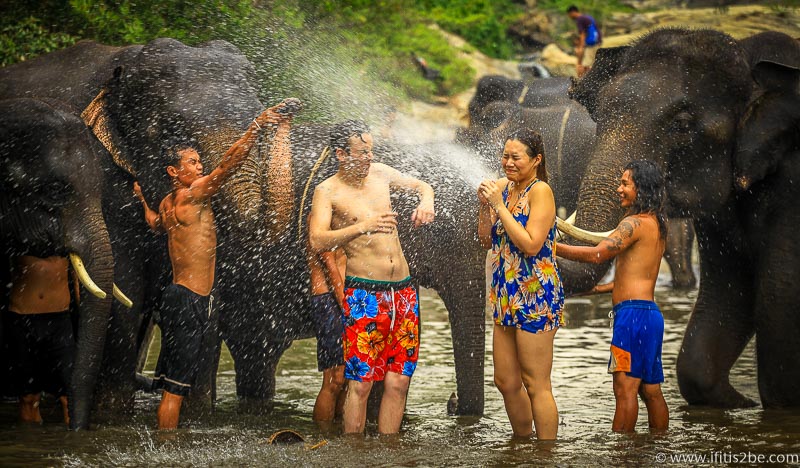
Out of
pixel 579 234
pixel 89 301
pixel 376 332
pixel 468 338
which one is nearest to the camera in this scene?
pixel 376 332

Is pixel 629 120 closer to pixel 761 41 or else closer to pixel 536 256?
pixel 761 41

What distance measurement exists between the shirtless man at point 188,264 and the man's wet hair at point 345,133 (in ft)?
1.67

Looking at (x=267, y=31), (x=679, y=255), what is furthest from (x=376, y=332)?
(x=679, y=255)

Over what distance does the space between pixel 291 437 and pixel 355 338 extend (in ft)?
2.08

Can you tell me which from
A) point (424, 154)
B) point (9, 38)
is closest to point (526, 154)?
point (424, 154)

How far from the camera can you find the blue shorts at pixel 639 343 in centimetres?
653

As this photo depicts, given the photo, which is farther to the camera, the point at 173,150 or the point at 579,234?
the point at 173,150

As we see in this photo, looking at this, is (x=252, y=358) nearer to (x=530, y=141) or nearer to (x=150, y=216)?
(x=150, y=216)

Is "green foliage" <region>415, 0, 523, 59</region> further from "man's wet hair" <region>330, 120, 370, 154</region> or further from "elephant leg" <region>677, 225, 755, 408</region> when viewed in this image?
"man's wet hair" <region>330, 120, 370, 154</region>

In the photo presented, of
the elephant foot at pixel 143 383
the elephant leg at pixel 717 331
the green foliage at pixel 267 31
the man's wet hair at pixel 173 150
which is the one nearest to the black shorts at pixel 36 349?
the elephant foot at pixel 143 383

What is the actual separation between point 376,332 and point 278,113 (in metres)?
1.64

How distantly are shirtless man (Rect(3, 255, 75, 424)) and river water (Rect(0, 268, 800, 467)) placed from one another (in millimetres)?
294

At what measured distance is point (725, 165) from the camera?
7734 millimetres

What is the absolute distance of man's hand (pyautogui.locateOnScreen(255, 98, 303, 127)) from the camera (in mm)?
7062
